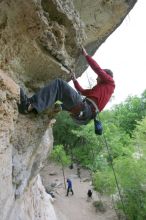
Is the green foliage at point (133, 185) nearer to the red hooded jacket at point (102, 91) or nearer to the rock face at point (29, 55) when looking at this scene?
the rock face at point (29, 55)

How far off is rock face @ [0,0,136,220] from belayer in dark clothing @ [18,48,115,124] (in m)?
0.40

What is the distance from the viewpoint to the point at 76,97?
565 centimetres

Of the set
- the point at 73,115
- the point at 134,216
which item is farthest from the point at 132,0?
the point at 134,216

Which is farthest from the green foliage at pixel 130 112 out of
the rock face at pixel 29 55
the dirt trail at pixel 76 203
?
the rock face at pixel 29 55

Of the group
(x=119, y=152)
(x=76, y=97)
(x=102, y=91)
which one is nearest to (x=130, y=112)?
(x=119, y=152)

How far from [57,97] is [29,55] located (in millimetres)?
1068

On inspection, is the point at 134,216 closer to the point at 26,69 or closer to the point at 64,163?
the point at 64,163

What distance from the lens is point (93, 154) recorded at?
88.4 feet

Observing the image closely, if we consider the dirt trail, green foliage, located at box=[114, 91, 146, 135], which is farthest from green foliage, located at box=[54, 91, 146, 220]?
the dirt trail

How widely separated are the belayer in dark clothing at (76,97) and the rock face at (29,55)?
1.32 ft

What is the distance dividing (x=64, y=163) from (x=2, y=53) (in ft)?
69.6

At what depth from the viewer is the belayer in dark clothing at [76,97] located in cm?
527

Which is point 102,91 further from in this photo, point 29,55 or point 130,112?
point 130,112

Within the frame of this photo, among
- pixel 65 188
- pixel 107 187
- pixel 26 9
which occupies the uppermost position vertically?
pixel 26 9
